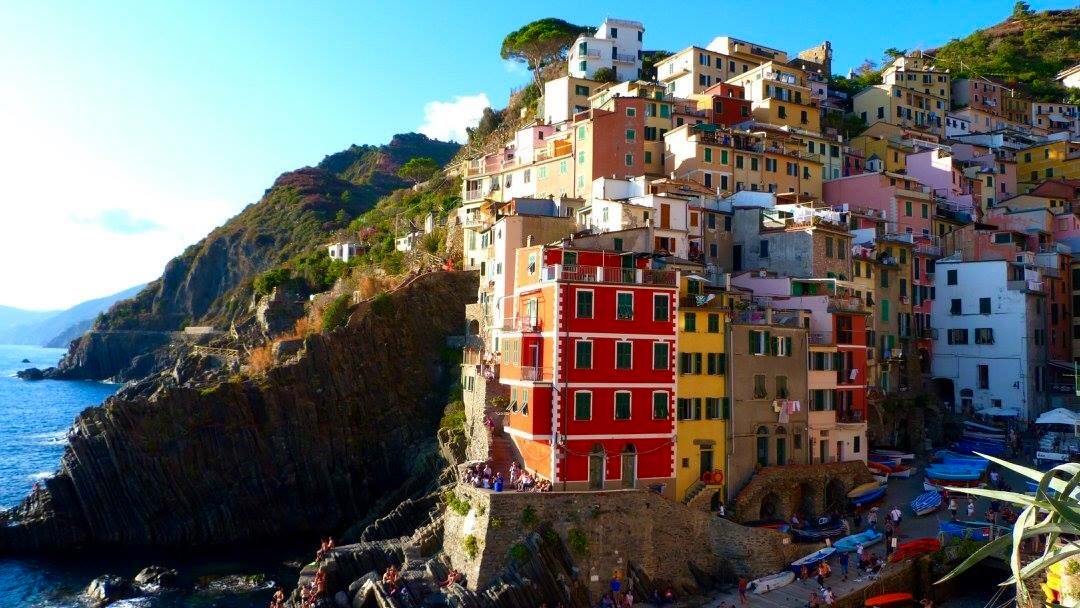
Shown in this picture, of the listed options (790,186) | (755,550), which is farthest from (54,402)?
(755,550)

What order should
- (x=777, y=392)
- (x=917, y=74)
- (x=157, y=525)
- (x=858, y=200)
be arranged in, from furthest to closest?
(x=917, y=74), (x=858, y=200), (x=157, y=525), (x=777, y=392)

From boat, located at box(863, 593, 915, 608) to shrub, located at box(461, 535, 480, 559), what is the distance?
1625 cm

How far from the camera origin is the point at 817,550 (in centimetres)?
3784

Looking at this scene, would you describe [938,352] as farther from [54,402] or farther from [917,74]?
[54,402]

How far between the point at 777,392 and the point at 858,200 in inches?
1121

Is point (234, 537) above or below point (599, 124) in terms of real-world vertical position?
below

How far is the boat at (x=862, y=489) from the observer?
4285 centimetres

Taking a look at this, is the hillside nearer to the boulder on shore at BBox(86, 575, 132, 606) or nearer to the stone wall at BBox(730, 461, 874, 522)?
the stone wall at BBox(730, 461, 874, 522)

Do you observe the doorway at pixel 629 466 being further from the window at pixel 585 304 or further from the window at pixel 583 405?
the window at pixel 585 304

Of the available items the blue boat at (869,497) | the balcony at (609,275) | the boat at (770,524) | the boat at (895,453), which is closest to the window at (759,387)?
the boat at (770,524)

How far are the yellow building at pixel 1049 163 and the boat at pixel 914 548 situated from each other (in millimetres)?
57943

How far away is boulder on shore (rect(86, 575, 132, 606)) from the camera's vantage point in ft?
134

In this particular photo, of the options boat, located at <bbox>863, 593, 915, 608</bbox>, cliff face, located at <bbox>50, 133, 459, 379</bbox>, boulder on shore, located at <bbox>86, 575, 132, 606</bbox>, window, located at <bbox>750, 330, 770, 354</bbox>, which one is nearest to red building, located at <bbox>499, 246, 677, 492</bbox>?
window, located at <bbox>750, 330, 770, 354</bbox>

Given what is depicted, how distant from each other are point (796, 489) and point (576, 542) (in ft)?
44.7
